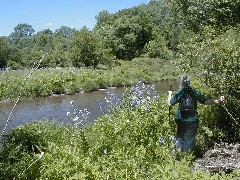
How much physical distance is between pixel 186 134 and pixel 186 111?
482mm

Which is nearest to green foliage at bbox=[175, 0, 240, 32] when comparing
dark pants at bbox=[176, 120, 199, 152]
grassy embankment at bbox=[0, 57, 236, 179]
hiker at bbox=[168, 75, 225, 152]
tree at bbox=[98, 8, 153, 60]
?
grassy embankment at bbox=[0, 57, 236, 179]

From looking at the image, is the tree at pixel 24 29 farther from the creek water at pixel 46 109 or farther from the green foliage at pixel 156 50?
the green foliage at pixel 156 50

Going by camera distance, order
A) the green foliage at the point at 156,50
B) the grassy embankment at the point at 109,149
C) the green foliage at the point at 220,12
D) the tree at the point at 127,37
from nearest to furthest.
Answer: the grassy embankment at the point at 109,149, the green foliage at the point at 220,12, the green foliage at the point at 156,50, the tree at the point at 127,37

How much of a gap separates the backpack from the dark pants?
0.29 meters

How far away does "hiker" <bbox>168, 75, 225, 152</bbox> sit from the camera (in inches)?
304

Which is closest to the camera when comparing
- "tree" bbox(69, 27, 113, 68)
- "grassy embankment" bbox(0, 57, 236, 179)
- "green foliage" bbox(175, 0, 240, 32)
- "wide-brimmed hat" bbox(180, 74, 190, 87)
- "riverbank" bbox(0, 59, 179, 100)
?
"grassy embankment" bbox(0, 57, 236, 179)

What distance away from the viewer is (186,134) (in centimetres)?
786

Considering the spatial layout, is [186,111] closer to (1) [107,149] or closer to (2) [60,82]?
(1) [107,149]

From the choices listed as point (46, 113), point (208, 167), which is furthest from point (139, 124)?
point (46, 113)

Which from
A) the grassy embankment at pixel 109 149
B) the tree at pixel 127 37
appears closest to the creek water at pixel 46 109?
the grassy embankment at pixel 109 149

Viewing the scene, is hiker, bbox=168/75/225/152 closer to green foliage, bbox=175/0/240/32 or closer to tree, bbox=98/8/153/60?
green foliage, bbox=175/0/240/32

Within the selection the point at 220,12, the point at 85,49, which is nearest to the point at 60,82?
the point at 85,49

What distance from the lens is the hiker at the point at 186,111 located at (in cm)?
771

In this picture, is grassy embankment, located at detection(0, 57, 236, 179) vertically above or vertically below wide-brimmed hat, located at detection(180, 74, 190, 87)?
below
